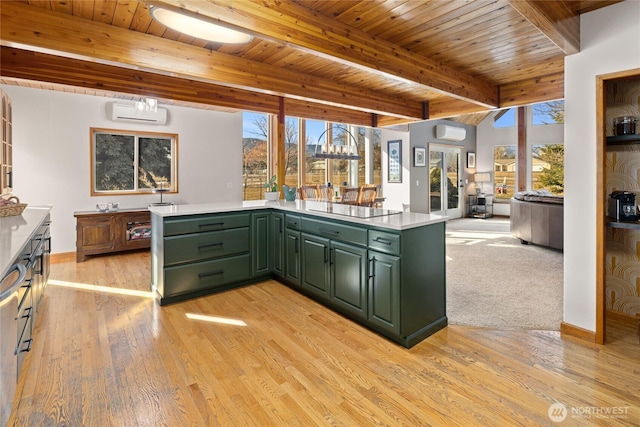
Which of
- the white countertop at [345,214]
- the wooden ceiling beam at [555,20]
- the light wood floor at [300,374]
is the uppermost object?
the wooden ceiling beam at [555,20]

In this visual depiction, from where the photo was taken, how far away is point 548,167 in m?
9.48

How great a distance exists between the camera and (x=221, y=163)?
21.6 feet

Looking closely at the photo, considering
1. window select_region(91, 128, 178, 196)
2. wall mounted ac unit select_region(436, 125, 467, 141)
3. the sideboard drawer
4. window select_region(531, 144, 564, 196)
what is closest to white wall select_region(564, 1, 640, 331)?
the sideboard drawer

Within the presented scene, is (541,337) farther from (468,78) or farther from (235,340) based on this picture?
(468,78)

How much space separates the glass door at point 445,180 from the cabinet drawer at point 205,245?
663cm

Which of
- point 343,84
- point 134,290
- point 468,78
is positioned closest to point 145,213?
point 134,290

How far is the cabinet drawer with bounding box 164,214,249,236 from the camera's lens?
3.24 m

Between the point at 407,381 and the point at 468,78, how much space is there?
3800 mm

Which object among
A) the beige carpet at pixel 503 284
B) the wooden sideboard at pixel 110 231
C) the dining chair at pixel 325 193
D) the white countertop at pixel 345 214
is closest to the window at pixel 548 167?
the beige carpet at pixel 503 284

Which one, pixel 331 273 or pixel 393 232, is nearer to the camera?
pixel 393 232

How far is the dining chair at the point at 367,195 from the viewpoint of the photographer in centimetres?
661

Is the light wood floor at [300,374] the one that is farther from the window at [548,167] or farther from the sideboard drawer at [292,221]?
the window at [548,167]

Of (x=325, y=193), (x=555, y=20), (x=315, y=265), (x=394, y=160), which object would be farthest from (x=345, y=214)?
A: (x=394, y=160)

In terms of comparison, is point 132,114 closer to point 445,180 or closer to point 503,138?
point 445,180
